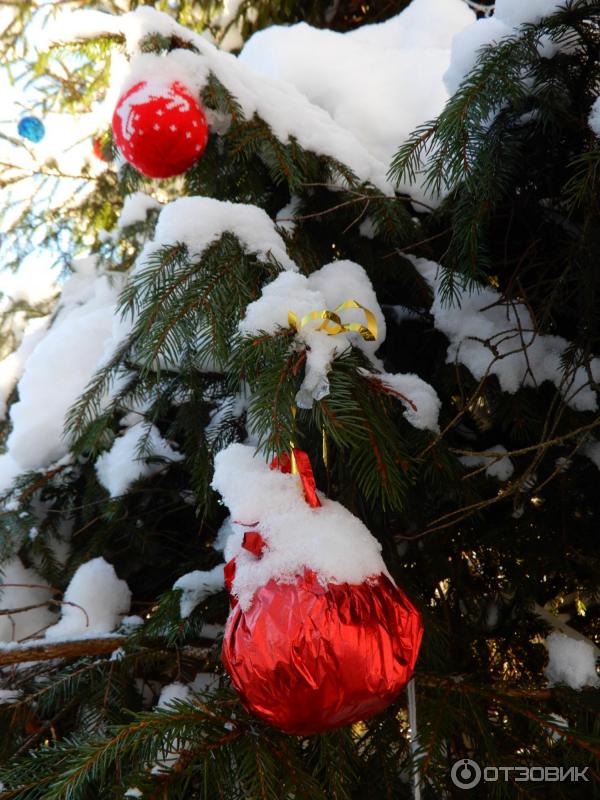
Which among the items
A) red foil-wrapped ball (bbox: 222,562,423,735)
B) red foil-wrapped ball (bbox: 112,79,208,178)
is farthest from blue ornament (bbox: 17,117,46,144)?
red foil-wrapped ball (bbox: 222,562,423,735)

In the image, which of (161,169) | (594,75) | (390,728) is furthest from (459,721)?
(161,169)

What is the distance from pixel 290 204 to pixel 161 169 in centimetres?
30

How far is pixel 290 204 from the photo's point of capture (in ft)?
4.84

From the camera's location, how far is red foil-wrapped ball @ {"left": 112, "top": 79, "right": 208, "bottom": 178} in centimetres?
126

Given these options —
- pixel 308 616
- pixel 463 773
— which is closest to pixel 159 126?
pixel 308 616

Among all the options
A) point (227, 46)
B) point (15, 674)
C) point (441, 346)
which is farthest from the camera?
point (227, 46)

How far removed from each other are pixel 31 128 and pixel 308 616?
2030 mm

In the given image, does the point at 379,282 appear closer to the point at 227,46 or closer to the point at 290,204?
the point at 290,204

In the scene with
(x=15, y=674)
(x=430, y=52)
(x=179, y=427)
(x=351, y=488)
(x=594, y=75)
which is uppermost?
(x=430, y=52)

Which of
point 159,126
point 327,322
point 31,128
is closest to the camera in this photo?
point 327,322

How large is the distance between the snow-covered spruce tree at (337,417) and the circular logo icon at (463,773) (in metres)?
0.02

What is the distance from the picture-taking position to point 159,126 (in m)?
1.25

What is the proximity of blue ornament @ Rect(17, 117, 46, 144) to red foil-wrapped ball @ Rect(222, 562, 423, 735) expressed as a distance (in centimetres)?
196

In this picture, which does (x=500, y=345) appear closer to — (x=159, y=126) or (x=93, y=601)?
(x=159, y=126)
